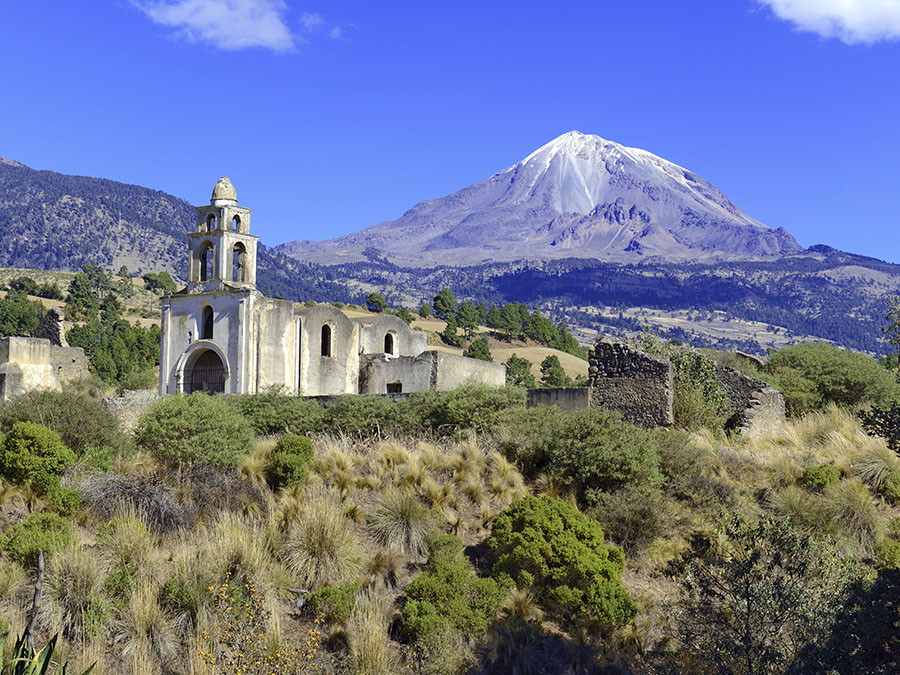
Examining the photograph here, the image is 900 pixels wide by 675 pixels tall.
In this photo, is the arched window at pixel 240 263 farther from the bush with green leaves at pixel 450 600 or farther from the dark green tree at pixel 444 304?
the dark green tree at pixel 444 304

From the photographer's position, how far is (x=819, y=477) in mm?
16766

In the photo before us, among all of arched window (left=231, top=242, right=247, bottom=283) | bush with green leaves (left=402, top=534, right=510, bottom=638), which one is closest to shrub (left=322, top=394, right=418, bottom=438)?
bush with green leaves (left=402, top=534, right=510, bottom=638)

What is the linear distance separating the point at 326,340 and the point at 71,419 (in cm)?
1926

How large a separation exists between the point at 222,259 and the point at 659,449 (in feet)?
74.7

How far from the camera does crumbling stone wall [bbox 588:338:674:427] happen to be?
65.5ft

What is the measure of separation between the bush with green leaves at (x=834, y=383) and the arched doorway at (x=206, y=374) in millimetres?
19714

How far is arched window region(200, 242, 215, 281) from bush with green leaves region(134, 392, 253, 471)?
60.3ft

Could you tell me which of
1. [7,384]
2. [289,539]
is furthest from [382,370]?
[289,539]

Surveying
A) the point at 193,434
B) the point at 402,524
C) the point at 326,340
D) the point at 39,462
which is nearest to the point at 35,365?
the point at 326,340

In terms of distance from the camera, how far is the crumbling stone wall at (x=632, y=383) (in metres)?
20.0

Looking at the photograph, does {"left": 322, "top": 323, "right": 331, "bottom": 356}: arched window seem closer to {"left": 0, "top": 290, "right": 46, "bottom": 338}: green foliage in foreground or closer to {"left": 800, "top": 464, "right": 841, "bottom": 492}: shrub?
{"left": 800, "top": 464, "right": 841, "bottom": 492}: shrub

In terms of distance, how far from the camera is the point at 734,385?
23562 millimetres

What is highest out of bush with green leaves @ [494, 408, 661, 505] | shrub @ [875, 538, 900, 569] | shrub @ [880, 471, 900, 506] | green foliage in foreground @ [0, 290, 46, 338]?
green foliage in foreground @ [0, 290, 46, 338]

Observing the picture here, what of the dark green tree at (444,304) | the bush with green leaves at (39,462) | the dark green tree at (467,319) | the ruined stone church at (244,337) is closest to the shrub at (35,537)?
the bush with green leaves at (39,462)
